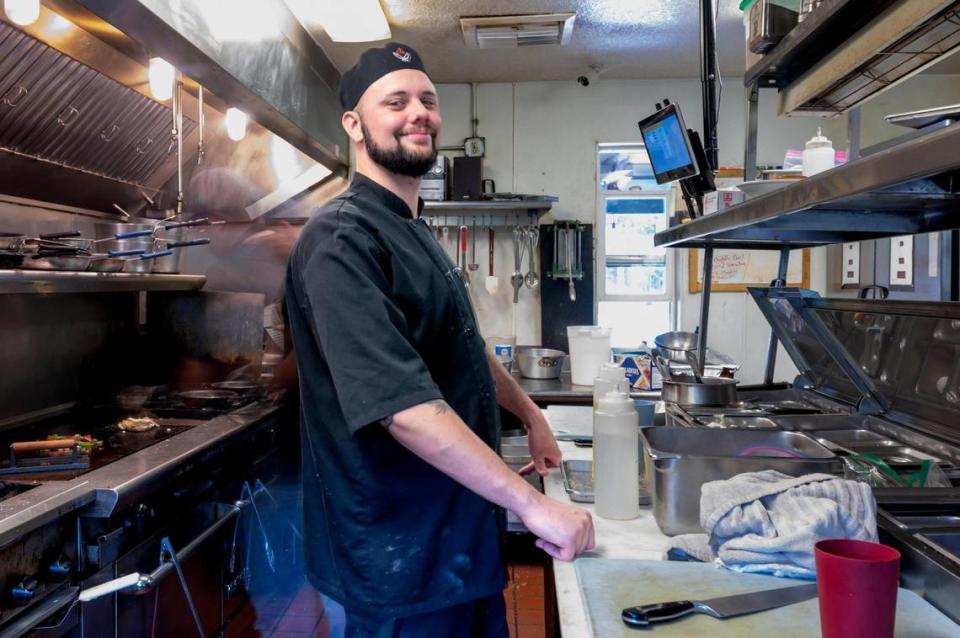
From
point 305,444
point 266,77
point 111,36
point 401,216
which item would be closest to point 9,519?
point 305,444

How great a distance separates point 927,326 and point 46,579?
2.29 m

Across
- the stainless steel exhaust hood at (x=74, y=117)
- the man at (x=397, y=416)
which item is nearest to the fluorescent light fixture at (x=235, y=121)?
the stainless steel exhaust hood at (x=74, y=117)

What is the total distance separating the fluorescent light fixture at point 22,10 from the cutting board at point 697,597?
2160 mm

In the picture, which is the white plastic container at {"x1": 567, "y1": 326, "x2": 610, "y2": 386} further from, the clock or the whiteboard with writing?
the clock

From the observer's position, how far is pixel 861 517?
1132mm

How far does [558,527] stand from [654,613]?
0.74ft

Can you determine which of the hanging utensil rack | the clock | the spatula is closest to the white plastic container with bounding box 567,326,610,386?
the hanging utensil rack

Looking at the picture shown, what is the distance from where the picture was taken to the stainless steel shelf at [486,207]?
4406mm

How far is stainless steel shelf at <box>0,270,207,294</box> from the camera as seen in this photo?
224cm

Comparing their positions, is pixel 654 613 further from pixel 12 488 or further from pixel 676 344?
pixel 676 344

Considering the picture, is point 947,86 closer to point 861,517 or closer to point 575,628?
point 861,517

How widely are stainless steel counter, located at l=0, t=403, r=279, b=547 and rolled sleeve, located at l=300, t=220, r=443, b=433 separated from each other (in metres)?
0.94

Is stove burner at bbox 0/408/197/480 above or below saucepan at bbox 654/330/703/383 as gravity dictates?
below

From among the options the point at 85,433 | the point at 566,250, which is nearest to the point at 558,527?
the point at 85,433
